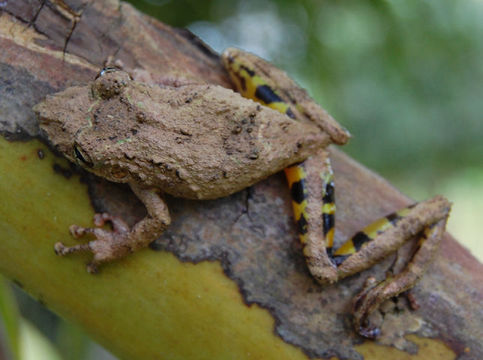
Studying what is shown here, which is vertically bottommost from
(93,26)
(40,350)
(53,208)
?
(40,350)

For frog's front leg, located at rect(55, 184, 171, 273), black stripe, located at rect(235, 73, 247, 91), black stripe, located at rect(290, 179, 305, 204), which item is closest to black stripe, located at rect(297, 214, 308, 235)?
black stripe, located at rect(290, 179, 305, 204)

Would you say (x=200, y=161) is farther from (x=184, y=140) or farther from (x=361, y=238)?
(x=361, y=238)

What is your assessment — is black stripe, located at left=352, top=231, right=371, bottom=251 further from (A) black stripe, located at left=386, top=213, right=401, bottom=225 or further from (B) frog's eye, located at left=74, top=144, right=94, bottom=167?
(B) frog's eye, located at left=74, top=144, right=94, bottom=167

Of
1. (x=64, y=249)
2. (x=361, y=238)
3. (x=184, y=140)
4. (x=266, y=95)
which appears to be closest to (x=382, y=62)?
(x=266, y=95)

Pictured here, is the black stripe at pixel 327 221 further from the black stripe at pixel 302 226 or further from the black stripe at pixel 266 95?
the black stripe at pixel 266 95

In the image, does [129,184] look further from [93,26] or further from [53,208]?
[93,26]

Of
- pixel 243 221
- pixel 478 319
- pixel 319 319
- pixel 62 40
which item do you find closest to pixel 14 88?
pixel 62 40

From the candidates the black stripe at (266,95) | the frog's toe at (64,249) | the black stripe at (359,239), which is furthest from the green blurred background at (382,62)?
the black stripe at (359,239)
